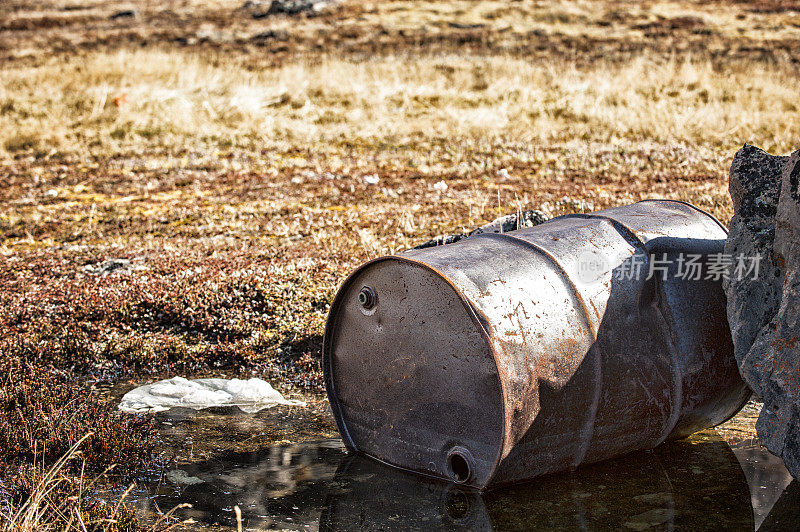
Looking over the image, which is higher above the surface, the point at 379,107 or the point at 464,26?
the point at 464,26

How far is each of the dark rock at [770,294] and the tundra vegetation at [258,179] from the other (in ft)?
Answer: 8.57

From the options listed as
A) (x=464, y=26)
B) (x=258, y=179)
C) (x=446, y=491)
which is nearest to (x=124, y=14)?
(x=464, y=26)

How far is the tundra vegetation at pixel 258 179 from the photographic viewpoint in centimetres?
534

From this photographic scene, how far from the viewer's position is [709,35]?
27.9 metres

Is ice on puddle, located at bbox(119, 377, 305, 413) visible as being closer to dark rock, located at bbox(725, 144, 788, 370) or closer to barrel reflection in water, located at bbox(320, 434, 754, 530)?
barrel reflection in water, located at bbox(320, 434, 754, 530)

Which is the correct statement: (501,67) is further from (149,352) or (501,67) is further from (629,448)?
(629,448)

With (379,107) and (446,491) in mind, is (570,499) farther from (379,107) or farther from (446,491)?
(379,107)

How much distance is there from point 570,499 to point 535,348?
0.71 meters

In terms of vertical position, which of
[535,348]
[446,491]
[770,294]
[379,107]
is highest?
[770,294]

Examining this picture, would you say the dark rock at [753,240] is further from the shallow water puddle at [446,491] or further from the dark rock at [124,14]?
the dark rock at [124,14]

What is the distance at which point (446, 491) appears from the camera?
12.0 ft

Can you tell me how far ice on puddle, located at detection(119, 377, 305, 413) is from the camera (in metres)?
4.78

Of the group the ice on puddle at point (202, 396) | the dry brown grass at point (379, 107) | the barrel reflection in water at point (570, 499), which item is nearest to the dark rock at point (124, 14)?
the dry brown grass at point (379, 107)

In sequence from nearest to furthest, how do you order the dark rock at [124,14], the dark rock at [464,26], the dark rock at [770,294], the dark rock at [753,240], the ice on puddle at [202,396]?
the dark rock at [770,294], the dark rock at [753,240], the ice on puddle at [202,396], the dark rock at [464,26], the dark rock at [124,14]
